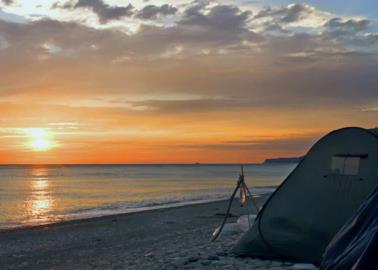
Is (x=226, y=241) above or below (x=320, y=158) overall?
below

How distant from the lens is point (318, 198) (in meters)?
11.2

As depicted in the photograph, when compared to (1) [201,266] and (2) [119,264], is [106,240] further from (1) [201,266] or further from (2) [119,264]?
(1) [201,266]

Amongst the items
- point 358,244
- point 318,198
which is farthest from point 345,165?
point 358,244

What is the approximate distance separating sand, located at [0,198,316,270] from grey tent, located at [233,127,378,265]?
557 mm

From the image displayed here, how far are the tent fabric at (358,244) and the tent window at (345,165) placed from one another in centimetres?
664

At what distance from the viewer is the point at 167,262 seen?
11781 mm

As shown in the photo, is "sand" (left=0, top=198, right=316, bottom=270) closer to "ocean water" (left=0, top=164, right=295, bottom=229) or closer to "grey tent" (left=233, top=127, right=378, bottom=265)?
"grey tent" (left=233, top=127, right=378, bottom=265)

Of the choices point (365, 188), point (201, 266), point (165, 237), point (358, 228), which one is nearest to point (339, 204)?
point (365, 188)

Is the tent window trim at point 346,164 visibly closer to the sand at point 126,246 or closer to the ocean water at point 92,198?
the sand at point 126,246

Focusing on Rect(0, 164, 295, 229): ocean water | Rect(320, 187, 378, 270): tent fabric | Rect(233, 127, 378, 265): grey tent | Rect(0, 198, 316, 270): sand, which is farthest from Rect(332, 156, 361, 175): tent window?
Rect(0, 164, 295, 229): ocean water

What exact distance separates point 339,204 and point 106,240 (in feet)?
32.9

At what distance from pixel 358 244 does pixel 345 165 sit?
7.41m

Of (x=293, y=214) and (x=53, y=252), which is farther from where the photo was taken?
(x=53, y=252)

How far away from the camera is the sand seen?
11.7 metres
